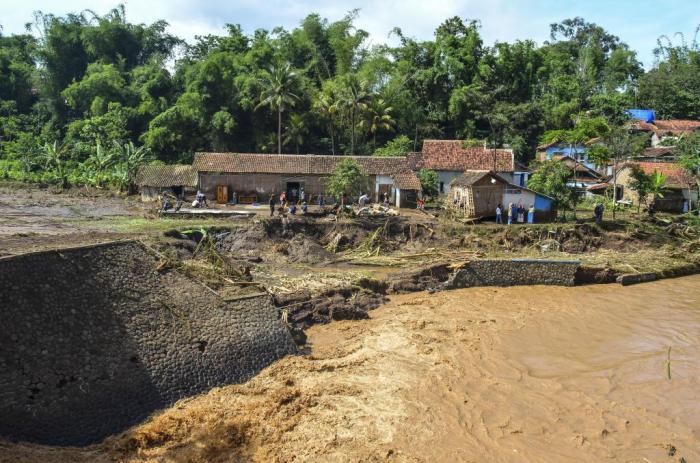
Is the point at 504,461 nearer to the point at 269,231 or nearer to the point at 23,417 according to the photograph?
the point at 23,417

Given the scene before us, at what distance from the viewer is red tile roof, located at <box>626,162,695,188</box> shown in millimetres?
36125

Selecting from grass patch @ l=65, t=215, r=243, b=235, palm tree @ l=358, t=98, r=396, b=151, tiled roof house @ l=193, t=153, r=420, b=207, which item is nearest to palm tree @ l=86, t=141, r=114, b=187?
tiled roof house @ l=193, t=153, r=420, b=207

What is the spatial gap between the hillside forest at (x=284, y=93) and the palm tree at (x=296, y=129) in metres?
0.11

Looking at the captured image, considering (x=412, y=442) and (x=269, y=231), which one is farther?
(x=269, y=231)

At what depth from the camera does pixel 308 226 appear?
93.4 feet

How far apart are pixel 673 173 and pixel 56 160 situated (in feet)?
146

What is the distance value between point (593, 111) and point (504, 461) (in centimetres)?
4440

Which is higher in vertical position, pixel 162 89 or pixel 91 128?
pixel 162 89

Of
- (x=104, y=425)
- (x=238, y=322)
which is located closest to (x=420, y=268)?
(x=238, y=322)

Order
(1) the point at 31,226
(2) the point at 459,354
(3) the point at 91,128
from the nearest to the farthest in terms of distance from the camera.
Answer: (2) the point at 459,354, (1) the point at 31,226, (3) the point at 91,128

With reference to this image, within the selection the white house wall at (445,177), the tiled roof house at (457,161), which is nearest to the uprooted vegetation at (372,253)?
the tiled roof house at (457,161)

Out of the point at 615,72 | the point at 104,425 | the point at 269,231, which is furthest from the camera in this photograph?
the point at 615,72

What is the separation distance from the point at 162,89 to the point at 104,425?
4383 centimetres

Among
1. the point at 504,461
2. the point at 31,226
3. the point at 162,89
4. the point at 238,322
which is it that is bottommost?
the point at 504,461
